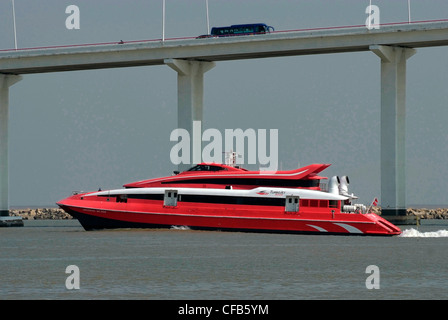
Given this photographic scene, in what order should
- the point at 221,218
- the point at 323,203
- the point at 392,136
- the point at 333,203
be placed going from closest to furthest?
the point at 333,203
the point at 323,203
the point at 221,218
the point at 392,136

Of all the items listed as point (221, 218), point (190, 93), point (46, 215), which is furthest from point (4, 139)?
point (46, 215)

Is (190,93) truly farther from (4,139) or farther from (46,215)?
(46,215)

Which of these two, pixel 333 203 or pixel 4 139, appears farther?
pixel 4 139

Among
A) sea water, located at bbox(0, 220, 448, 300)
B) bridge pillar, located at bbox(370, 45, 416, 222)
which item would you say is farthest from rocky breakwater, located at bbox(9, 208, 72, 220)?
sea water, located at bbox(0, 220, 448, 300)

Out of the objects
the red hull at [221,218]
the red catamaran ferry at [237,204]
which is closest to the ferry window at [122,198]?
the red catamaran ferry at [237,204]

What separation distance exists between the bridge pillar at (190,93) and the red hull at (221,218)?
1577 centimetres

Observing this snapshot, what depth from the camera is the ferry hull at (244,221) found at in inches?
2763

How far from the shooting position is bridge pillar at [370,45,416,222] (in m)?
85.2

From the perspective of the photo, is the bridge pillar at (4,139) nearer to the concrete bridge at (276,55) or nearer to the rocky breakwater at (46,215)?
the concrete bridge at (276,55)

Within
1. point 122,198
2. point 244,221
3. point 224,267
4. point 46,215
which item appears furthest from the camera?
point 46,215

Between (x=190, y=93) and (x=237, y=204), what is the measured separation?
22.4 meters

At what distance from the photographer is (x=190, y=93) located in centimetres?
9256

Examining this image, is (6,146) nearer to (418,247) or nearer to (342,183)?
(342,183)

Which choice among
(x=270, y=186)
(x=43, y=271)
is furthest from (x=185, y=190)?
(x=43, y=271)
